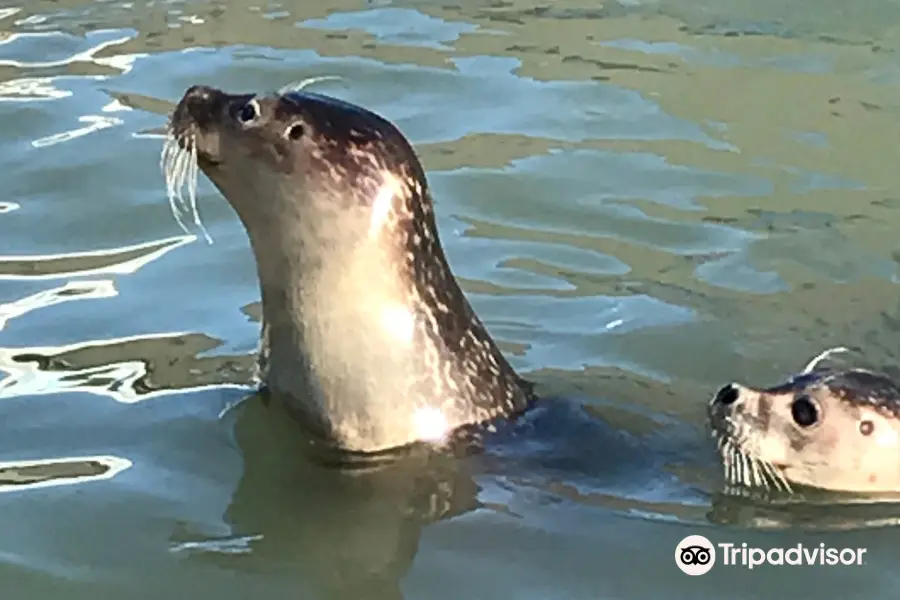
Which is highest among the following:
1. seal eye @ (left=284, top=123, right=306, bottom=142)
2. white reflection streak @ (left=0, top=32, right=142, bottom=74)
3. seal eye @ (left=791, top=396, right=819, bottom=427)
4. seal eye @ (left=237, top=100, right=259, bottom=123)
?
seal eye @ (left=237, top=100, right=259, bottom=123)

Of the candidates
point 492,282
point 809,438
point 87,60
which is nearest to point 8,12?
point 87,60

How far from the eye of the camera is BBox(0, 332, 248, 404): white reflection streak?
5.45 metres

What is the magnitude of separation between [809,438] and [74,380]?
7.35 ft

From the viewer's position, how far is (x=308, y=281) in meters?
4.86

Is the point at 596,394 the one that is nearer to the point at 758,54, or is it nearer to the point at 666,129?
the point at 666,129

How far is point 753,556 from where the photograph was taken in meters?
4.48

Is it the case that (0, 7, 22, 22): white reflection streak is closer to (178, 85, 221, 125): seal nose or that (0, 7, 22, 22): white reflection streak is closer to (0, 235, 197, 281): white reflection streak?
(0, 235, 197, 281): white reflection streak

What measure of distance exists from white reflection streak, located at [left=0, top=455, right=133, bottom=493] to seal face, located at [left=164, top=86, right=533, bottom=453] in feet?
1.58

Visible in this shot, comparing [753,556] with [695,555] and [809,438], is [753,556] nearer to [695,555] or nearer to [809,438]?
[695,555]

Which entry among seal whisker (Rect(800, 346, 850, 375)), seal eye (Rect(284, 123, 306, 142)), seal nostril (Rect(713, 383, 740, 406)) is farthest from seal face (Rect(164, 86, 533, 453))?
seal whisker (Rect(800, 346, 850, 375))

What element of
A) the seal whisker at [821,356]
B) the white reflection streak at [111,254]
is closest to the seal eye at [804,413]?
the seal whisker at [821,356]

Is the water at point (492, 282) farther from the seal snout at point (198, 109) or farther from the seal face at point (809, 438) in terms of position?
the seal snout at point (198, 109)

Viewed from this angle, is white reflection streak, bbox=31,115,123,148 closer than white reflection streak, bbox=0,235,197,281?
No

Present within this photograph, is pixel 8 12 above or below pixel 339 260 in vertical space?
above
